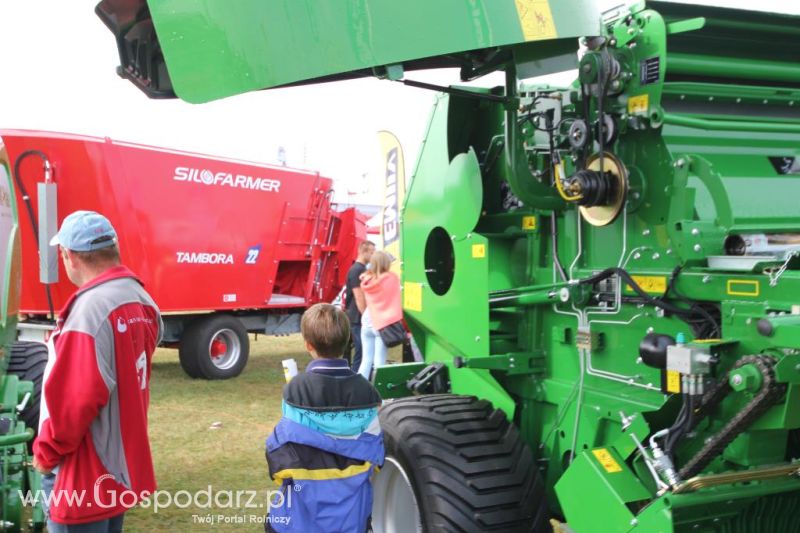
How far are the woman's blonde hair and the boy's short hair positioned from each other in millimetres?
5021

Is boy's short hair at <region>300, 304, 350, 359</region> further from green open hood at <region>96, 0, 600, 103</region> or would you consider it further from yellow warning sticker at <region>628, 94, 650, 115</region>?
yellow warning sticker at <region>628, 94, 650, 115</region>

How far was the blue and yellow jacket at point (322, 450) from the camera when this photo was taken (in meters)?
2.91

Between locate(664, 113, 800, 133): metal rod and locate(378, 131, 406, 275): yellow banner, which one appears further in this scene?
locate(378, 131, 406, 275): yellow banner

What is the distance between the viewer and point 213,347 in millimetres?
10672

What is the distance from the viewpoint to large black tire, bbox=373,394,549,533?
3.38 metres

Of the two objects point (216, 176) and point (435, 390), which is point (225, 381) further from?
point (435, 390)

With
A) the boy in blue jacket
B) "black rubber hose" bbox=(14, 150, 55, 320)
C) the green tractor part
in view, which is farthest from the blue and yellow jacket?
"black rubber hose" bbox=(14, 150, 55, 320)

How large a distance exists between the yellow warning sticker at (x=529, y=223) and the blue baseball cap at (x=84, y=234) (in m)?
2.05

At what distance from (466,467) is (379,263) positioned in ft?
15.7

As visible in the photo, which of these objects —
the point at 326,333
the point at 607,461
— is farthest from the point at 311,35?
the point at 607,461

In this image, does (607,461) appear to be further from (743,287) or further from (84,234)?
(84,234)

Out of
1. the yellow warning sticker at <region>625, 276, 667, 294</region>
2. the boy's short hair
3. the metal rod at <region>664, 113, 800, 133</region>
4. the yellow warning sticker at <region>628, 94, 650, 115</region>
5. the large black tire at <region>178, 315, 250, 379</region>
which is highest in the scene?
the yellow warning sticker at <region>628, 94, 650, 115</region>

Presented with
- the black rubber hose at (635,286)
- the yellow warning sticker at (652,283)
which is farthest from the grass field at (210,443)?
the yellow warning sticker at (652,283)

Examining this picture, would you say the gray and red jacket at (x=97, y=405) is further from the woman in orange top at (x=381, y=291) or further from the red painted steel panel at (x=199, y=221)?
the red painted steel panel at (x=199, y=221)
